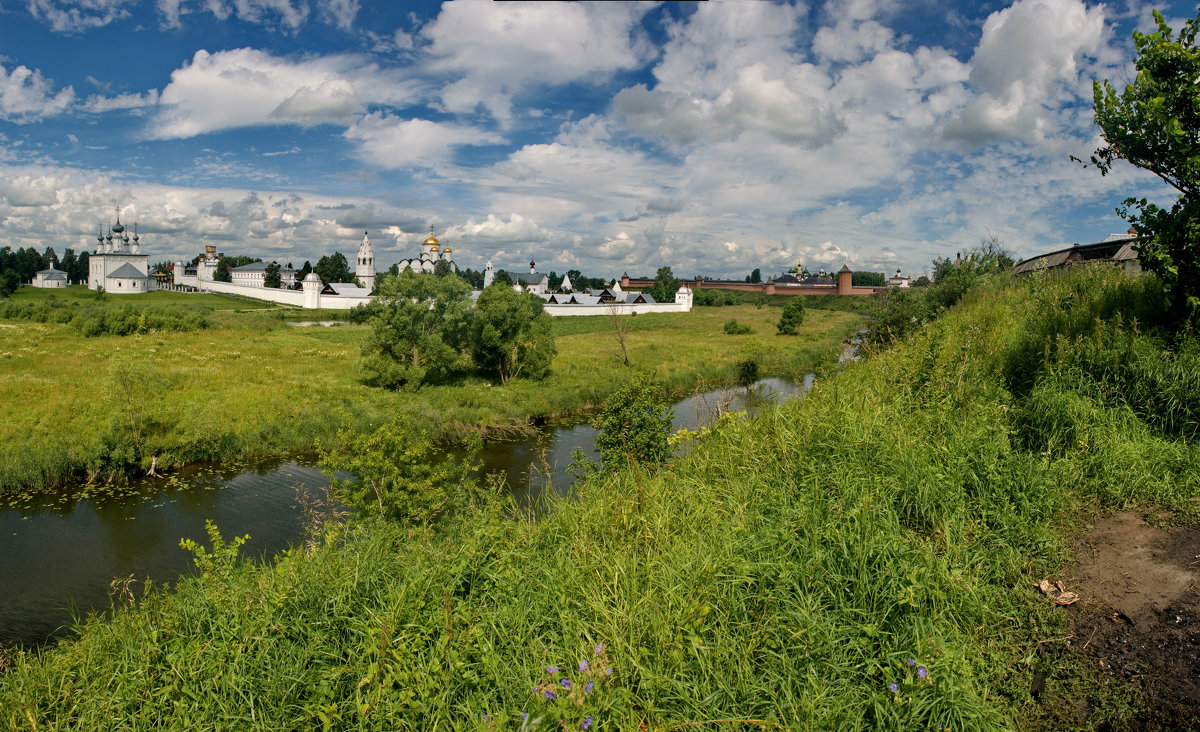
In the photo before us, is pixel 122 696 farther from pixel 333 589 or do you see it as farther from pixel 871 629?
pixel 871 629

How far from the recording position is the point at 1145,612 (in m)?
3.36

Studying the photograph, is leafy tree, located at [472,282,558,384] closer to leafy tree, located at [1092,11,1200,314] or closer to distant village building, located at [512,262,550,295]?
leafy tree, located at [1092,11,1200,314]

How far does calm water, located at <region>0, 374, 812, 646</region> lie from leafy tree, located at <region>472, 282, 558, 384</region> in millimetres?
10832

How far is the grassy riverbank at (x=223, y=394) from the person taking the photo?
15.6m

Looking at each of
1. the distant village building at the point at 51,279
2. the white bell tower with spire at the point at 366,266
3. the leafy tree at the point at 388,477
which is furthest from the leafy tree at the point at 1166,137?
the distant village building at the point at 51,279

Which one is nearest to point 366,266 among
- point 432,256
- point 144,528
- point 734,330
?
point 432,256

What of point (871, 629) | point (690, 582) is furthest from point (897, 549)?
point (690, 582)

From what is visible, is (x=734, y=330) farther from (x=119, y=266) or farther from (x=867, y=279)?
(x=119, y=266)

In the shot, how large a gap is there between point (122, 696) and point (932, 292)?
73.0ft

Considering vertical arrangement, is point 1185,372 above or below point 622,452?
above

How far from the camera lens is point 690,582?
367cm

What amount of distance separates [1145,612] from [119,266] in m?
123

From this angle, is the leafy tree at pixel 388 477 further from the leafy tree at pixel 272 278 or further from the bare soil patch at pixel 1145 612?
the leafy tree at pixel 272 278

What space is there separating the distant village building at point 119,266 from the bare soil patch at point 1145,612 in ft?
379
